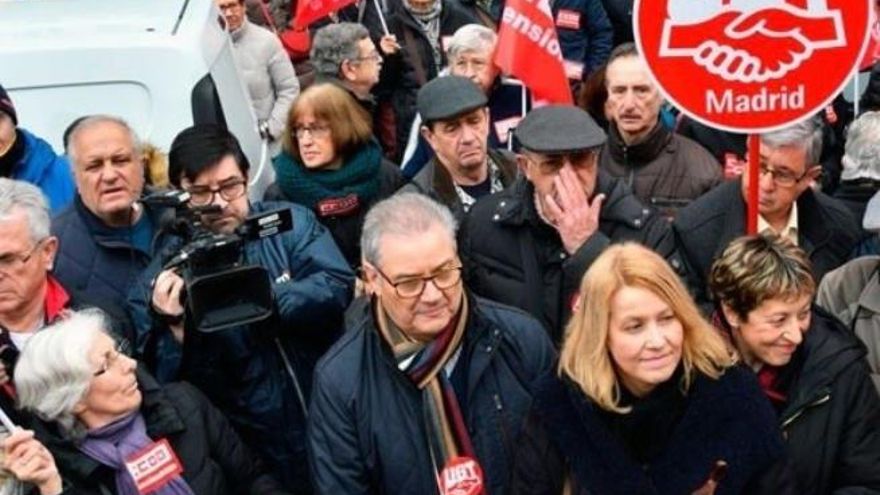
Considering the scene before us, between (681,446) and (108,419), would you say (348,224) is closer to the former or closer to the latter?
(108,419)

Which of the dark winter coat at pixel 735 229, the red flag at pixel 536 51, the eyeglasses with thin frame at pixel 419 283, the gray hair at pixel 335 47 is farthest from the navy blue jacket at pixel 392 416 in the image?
the gray hair at pixel 335 47

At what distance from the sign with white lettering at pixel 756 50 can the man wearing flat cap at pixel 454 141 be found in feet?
4.42

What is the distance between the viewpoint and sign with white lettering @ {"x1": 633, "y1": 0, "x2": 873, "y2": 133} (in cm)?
425

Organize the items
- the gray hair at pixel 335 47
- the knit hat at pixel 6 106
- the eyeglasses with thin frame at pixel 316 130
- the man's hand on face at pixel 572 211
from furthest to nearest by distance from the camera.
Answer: the gray hair at pixel 335 47
the eyeglasses with thin frame at pixel 316 130
the knit hat at pixel 6 106
the man's hand on face at pixel 572 211

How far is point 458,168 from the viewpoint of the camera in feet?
18.5

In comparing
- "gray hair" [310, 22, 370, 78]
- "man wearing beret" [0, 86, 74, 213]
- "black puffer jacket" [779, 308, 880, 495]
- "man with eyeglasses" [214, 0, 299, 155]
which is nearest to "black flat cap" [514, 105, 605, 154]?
"black puffer jacket" [779, 308, 880, 495]

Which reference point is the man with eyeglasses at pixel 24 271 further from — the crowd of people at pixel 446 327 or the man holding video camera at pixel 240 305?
the man holding video camera at pixel 240 305

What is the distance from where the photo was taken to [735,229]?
4688mm

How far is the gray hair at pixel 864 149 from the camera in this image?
17.4ft

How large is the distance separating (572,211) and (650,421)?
1018 mm

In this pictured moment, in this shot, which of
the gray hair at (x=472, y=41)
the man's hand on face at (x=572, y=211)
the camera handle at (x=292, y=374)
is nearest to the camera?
the man's hand on face at (x=572, y=211)

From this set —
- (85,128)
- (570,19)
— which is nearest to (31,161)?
(85,128)

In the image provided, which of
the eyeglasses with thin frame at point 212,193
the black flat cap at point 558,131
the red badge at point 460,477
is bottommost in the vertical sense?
the red badge at point 460,477

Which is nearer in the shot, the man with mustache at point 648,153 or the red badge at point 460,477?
the red badge at point 460,477
